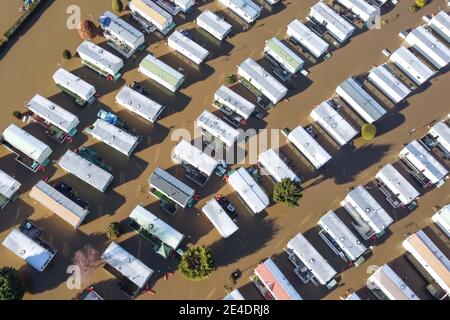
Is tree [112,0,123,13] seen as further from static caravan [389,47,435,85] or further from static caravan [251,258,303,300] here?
static caravan [251,258,303,300]

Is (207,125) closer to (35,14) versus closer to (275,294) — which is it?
(275,294)

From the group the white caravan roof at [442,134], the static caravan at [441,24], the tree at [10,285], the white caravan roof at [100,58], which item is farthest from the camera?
the static caravan at [441,24]

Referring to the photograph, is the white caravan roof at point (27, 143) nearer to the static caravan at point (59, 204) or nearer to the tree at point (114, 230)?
the static caravan at point (59, 204)

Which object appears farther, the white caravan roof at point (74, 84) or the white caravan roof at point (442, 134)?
the white caravan roof at point (74, 84)

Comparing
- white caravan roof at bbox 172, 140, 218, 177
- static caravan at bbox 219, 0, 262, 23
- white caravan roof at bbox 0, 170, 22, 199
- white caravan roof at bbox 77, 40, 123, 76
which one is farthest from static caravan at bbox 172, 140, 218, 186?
static caravan at bbox 219, 0, 262, 23

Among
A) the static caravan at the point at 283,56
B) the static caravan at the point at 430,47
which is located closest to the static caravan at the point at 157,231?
the static caravan at the point at 283,56

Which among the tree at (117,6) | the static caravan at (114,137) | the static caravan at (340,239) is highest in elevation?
the tree at (117,6)

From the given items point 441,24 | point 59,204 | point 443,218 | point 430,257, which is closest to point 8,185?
point 59,204
